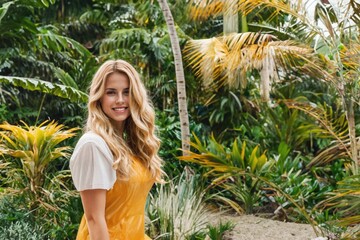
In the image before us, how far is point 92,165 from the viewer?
2105mm

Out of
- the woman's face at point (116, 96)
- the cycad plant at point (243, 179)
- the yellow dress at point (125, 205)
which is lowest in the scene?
the cycad plant at point (243, 179)

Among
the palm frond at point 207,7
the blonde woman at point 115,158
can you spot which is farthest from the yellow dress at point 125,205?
the palm frond at point 207,7

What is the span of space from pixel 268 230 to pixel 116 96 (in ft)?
17.1

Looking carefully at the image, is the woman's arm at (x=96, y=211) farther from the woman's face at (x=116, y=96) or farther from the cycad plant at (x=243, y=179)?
the cycad plant at (x=243, y=179)

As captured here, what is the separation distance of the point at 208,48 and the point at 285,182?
108 inches

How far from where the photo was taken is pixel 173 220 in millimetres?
6465

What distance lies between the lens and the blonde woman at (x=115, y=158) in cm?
210

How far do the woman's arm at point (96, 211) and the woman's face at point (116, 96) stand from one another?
32 centimetres

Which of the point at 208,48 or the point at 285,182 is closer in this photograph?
the point at 285,182

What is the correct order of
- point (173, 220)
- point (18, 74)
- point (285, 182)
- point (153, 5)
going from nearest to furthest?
point (173, 220)
point (285, 182)
point (18, 74)
point (153, 5)

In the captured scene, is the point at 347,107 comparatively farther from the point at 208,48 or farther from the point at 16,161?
the point at 16,161

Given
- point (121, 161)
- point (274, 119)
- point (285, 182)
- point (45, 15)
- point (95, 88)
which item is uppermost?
point (45, 15)

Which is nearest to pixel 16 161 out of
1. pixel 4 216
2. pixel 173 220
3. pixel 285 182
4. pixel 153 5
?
pixel 4 216

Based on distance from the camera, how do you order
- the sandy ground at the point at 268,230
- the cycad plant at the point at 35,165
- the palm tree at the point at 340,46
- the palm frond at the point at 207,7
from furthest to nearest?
the palm frond at the point at 207,7 → the palm tree at the point at 340,46 → the sandy ground at the point at 268,230 → the cycad plant at the point at 35,165
